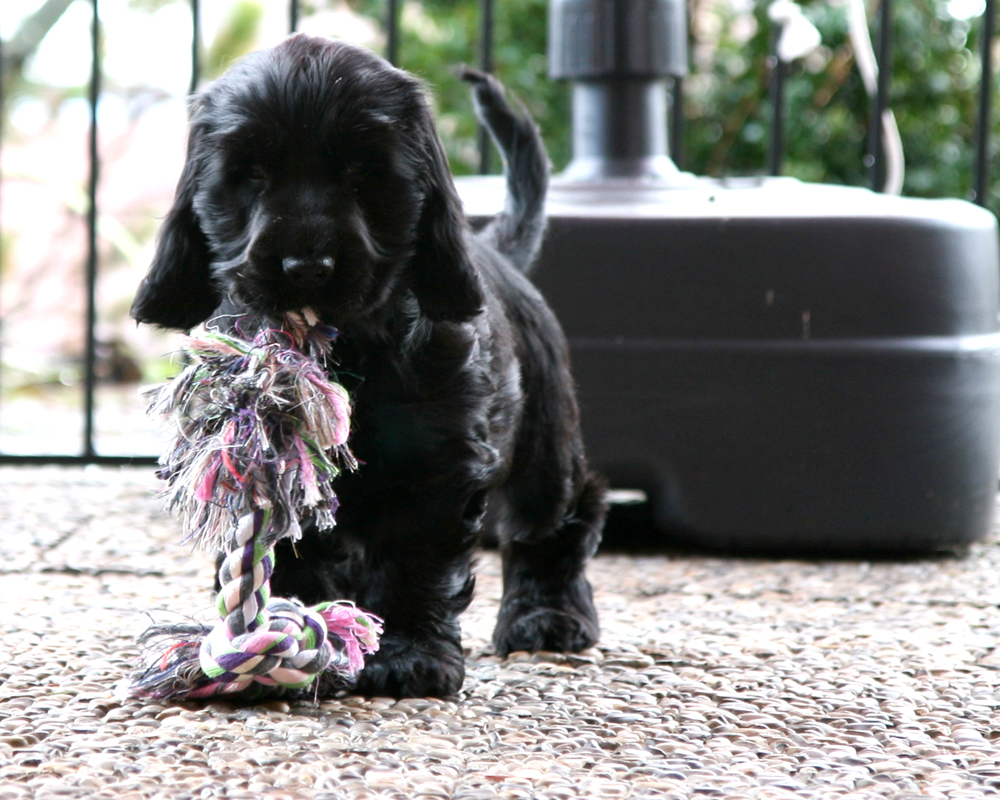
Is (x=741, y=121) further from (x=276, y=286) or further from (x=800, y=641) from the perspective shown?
(x=276, y=286)

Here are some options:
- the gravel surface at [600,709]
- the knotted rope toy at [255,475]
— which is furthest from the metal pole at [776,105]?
the knotted rope toy at [255,475]

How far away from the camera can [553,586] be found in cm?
256

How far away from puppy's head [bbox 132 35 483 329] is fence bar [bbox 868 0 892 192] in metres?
2.44

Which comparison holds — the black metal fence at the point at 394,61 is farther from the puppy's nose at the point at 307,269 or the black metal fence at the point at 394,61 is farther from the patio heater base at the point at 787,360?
the puppy's nose at the point at 307,269

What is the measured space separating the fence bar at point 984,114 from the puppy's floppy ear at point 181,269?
9.15 ft

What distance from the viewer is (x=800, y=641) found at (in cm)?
257

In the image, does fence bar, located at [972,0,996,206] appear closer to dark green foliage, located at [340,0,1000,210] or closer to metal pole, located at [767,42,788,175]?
metal pole, located at [767,42,788,175]

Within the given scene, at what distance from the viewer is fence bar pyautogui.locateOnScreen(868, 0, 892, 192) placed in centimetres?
407

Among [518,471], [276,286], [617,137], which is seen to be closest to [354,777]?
[276,286]

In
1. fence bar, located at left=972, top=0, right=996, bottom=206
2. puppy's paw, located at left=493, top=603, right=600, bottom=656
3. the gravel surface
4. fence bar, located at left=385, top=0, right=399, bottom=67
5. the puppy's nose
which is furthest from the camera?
fence bar, located at left=385, top=0, right=399, bottom=67

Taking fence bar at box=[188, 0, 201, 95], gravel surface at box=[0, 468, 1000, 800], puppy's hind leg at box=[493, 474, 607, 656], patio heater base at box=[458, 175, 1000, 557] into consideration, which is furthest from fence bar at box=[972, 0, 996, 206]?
fence bar at box=[188, 0, 201, 95]

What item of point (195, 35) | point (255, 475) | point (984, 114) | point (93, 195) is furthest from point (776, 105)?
point (255, 475)

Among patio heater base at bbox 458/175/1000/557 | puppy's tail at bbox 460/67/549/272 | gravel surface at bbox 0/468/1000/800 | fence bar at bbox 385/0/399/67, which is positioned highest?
fence bar at bbox 385/0/399/67

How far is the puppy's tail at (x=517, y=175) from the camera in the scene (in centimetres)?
275
